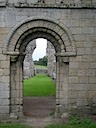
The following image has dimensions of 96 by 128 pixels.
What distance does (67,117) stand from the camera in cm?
1110

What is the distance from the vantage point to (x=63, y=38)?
11.1 metres

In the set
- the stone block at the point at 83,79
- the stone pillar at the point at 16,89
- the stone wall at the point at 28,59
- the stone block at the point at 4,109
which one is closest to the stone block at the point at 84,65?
the stone block at the point at 83,79

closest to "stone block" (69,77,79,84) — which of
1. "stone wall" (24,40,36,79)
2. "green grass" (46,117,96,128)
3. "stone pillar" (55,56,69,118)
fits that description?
"stone pillar" (55,56,69,118)

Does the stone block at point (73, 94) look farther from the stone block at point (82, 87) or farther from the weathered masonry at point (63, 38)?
the stone block at point (82, 87)

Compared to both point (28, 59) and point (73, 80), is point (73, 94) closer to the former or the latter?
point (73, 80)

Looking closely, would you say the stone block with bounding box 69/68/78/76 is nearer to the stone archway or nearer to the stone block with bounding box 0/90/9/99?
the stone archway

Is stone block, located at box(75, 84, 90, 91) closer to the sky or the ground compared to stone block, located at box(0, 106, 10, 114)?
closer to the sky

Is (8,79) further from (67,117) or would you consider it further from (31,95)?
(31,95)

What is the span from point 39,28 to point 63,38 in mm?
952

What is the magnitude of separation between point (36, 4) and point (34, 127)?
14.1 feet

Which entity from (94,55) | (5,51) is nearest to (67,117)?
(94,55)

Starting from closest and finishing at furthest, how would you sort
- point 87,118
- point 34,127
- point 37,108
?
point 34,127 → point 87,118 → point 37,108

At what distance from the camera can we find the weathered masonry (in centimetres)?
1095

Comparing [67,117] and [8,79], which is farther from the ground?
[8,79]
